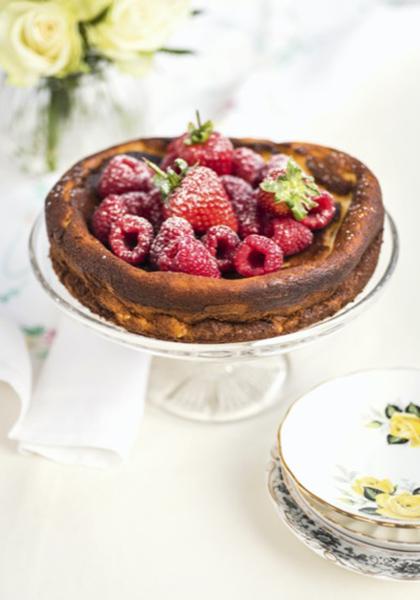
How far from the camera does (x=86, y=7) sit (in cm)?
183

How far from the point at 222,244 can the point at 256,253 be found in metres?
0.05

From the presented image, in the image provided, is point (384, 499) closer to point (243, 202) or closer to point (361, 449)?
point (361, 449)

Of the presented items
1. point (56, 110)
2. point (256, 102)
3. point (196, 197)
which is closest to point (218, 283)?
point (196, 197)

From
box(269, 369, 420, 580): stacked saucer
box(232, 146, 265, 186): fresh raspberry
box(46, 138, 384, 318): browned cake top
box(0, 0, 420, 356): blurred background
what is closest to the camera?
box(269, 369, 420, 580): stacked saucer

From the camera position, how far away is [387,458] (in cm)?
121

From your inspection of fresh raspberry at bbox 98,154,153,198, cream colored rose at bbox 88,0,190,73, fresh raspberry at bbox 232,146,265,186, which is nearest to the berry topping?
fresh raspberry at bbox 232,146,265,186

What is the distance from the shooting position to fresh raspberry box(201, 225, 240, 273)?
1275 millimetres

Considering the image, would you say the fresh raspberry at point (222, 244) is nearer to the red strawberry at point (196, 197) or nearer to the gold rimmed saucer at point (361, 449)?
the red strawberry at point (196, 197)

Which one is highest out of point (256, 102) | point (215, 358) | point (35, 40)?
point (35, 40)

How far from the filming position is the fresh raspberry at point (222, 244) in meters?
1.28

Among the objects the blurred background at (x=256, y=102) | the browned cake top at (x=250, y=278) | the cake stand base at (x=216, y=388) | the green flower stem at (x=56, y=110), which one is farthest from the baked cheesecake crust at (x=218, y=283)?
the green flower stem at (x=56, y=110)

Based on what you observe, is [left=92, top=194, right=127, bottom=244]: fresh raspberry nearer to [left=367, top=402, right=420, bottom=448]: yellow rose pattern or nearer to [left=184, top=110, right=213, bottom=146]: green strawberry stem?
[left=184, top=110, right=213, bottom=146]: green strawberry stem

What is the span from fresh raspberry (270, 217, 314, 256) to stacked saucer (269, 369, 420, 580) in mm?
219

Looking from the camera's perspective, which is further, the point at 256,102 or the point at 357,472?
the point at 256,102
